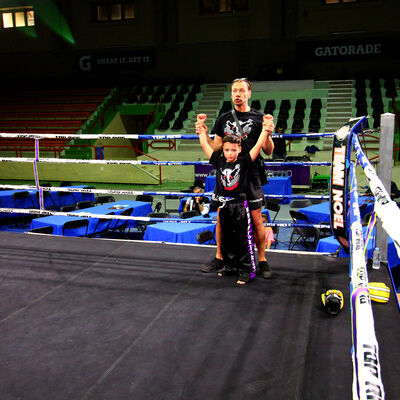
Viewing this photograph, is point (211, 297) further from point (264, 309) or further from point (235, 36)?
point (235, 36)

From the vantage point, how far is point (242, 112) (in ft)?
9.62

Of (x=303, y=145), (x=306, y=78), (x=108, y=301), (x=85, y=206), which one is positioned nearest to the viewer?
(x=108, y=301)

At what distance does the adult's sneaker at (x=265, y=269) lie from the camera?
285cm

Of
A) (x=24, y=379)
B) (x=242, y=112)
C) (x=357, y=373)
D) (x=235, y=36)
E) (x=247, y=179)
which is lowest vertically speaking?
(x=24, y=379)

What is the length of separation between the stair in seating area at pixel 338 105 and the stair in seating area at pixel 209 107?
12.7 feet

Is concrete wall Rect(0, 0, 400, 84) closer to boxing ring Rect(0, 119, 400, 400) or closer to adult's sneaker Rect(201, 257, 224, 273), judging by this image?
adult's sneaker Rect(201, 257, 224, 273)

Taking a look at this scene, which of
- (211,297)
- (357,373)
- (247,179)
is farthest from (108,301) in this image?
(357,373)

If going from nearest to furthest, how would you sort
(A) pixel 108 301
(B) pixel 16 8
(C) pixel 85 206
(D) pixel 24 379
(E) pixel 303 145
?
(D) pixel 24 379 → (A) pixel 108 301 → (C) pixel 85 206 → (E) pixel 303 145 → (B) pixel 16 8

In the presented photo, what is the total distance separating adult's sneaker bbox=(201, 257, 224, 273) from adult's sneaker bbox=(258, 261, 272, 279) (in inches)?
10.9

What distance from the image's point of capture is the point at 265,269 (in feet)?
9.50

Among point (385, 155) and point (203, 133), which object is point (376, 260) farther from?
point (203, 133)

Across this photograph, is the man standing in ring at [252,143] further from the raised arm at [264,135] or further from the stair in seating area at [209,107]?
the stair in seating area at [209,107]

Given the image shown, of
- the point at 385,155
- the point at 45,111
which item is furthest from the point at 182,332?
the point at 45,111

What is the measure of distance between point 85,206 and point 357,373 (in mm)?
6214
